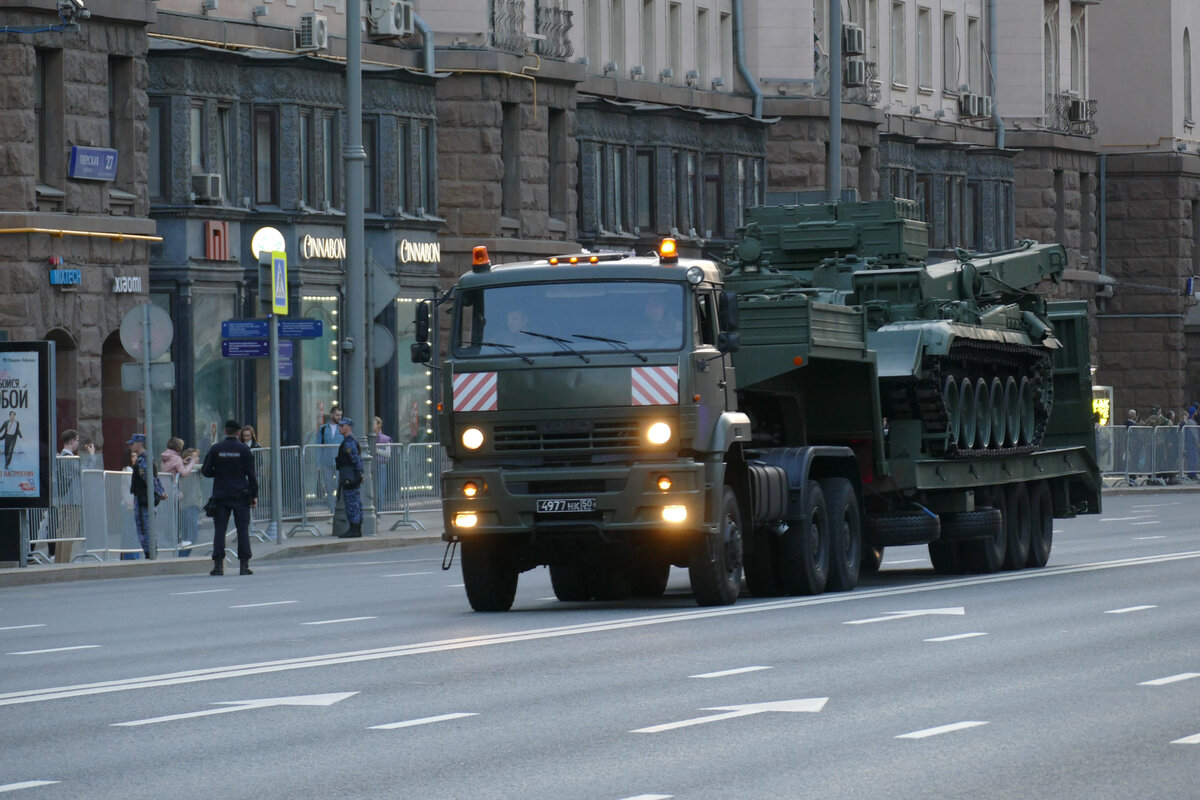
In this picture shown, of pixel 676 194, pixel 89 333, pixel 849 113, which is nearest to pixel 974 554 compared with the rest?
pixel 89 333

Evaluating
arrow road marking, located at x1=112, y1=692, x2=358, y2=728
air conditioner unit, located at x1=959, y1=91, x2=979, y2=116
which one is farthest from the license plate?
air conditioner unit, located at x1=959, y1=91, x2=979, y2=116

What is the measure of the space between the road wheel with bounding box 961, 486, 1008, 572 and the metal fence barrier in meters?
30.0

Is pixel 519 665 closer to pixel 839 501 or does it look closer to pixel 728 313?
pixel 728 313

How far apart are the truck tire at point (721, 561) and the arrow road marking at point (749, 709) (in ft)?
21.3

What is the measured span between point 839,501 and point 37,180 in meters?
17.1

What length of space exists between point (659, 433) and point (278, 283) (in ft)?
46.5

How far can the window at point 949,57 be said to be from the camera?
66.0 metres

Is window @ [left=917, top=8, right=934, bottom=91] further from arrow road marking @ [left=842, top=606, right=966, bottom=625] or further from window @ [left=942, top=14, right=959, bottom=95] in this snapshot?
arrow road marking @ [left=842, top=606, right=966, bottom=625]

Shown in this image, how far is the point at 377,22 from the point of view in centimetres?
4450

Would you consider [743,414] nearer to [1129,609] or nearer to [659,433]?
[659,433]

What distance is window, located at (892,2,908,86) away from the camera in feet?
208

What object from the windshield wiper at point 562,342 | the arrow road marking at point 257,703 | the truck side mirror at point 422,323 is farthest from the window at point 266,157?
the arrow road marking at point 257,703

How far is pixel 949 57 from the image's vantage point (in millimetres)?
66312

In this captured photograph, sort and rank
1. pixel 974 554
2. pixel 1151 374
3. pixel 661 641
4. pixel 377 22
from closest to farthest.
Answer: pixel 661 641, pixel 974 554, pixel 377 22, pixel 1151 374
